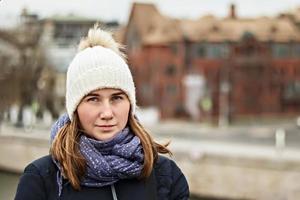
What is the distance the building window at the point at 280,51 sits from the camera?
44250 mm

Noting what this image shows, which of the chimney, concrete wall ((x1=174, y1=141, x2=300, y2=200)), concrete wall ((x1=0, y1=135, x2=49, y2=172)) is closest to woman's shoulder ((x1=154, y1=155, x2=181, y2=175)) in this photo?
concrete wall ((x1=174, y1=141, x2=300, y2=200))

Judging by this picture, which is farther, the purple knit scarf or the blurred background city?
the blurred background city

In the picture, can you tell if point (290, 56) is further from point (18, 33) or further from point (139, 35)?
point (18, 33)

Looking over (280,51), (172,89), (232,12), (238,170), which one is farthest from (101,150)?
(232,12)

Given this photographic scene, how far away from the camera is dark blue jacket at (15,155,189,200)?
205 centimetres

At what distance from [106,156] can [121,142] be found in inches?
2.3

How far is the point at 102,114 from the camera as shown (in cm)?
212

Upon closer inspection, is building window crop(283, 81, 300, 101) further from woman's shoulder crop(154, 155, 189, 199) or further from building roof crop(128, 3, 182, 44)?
woman's shoulder crop(154, 155, 189, 199)

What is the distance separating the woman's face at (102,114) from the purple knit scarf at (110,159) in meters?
0.03

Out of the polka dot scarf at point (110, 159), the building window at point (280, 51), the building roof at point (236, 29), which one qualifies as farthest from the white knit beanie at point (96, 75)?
the building window at point (280, 51)

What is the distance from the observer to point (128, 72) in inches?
86.3

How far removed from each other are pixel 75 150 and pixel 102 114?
13 cm

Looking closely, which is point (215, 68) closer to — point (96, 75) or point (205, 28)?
point (205, 28)

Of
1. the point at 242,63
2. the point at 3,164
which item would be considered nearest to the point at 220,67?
the point at 242,63
